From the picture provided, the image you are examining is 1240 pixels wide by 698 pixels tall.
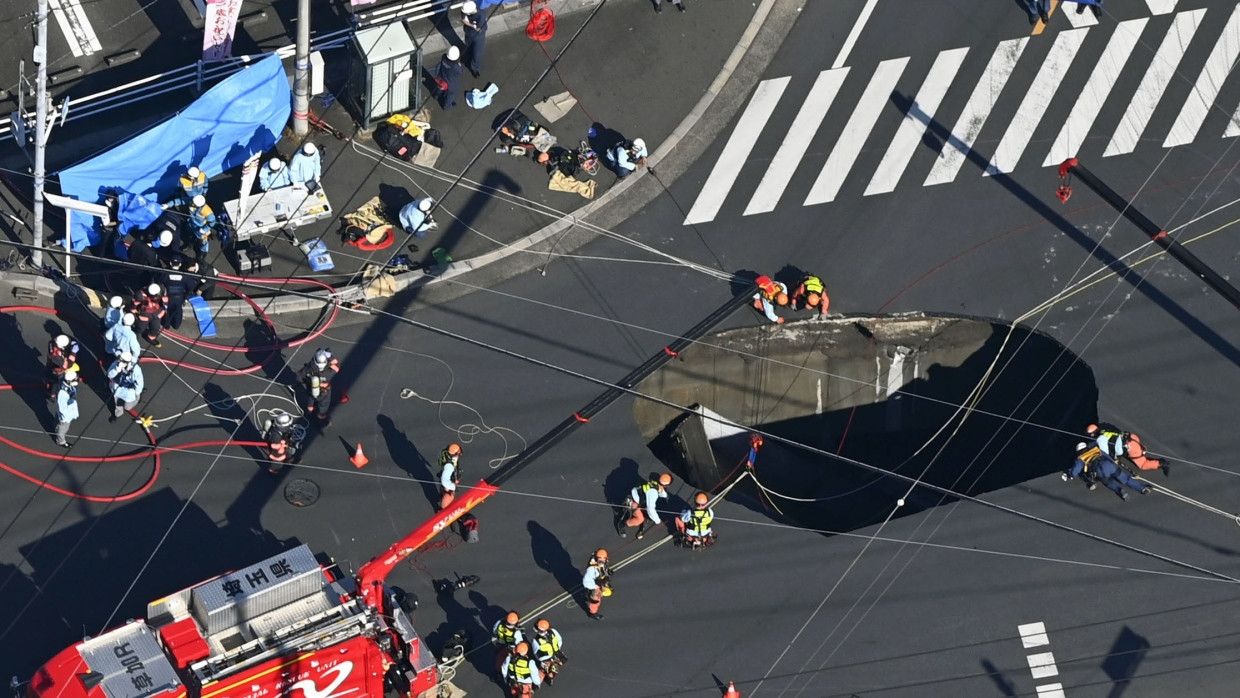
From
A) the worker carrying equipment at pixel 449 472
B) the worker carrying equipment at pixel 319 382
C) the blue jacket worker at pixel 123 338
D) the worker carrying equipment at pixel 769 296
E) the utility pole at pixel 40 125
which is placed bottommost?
the worker carrying equipment at pixel 449 472

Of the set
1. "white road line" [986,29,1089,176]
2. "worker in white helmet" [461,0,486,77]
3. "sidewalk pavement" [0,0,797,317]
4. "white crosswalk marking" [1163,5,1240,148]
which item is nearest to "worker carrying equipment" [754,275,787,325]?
"sidewalk pavement" [0,0,797,317]

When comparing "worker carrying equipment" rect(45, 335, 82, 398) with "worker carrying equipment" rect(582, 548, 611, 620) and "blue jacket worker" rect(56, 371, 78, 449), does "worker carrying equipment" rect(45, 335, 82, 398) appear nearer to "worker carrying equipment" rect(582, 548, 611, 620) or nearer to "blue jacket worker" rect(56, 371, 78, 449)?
"blue jacket worker" rect(56, 371, 78, 449)

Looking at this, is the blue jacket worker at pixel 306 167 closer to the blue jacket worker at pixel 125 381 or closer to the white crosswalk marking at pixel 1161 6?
the blue jacket worker at pixel 125 381

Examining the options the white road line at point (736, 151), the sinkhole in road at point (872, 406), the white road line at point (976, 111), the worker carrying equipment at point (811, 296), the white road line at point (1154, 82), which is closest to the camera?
the worker carrying equipment at point (811, 296)

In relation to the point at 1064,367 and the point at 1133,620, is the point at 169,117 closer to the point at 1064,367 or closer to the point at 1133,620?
the point at 1064,367

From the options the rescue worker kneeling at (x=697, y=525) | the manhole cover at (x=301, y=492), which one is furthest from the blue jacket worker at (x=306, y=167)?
the rescue worker kneeling at (x=697, y=525)

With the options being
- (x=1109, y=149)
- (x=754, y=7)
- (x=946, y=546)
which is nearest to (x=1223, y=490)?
(x=946, y=546)
